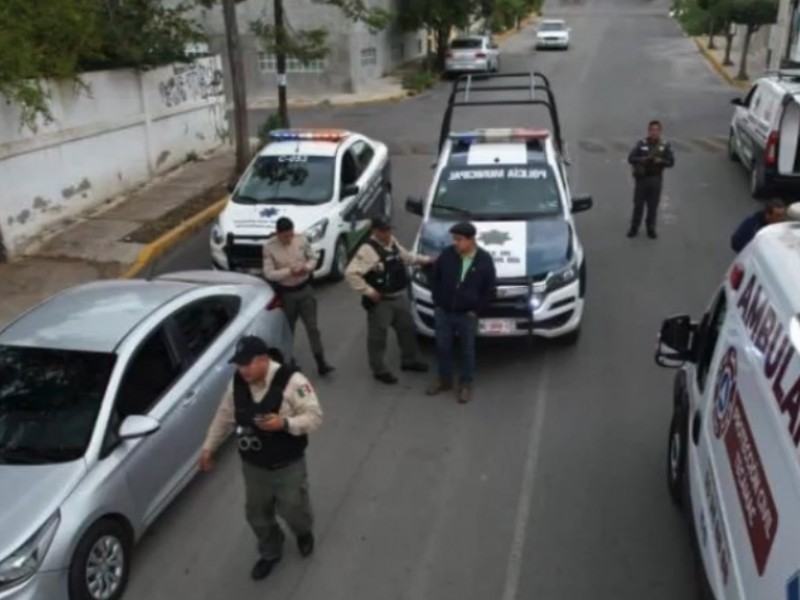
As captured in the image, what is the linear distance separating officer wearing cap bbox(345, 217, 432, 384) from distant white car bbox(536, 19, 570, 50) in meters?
34.6

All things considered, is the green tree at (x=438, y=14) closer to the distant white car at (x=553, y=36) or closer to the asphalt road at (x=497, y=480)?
the distant white car at (x=553, y=36)

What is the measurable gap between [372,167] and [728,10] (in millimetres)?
19977

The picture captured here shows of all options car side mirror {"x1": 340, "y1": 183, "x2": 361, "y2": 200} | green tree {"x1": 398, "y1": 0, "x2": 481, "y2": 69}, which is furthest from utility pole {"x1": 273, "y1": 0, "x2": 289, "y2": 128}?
green tree {"x1": 398, "y1": 0, "x2": 481, "y2": 69}

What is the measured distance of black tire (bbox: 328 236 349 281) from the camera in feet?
36.6

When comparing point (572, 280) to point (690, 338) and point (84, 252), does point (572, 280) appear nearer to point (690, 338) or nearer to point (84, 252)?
point (690, 338)

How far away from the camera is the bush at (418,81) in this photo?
98.8 feet

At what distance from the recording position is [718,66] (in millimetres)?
33031

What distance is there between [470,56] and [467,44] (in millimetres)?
896

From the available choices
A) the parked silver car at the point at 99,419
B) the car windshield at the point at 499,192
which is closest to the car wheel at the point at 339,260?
the car windshield at the point at 499,192

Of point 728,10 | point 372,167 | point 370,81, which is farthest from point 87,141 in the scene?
point 728,10

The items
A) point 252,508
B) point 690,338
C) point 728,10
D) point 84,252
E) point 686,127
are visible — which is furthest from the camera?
point 728,10

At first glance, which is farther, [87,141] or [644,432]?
[87,141]

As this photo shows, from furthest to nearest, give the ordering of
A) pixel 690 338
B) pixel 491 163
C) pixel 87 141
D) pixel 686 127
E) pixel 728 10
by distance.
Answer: pixel 728 10, pixel 686 127, pixel 87 141, pixel 491 163, pixel 690 338

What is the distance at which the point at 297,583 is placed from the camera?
566cm
